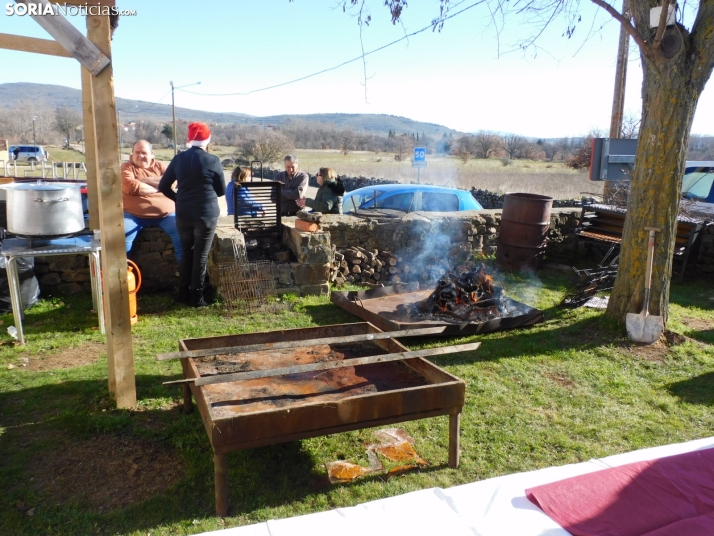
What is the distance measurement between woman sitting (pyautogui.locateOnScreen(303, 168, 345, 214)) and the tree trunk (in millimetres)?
4047

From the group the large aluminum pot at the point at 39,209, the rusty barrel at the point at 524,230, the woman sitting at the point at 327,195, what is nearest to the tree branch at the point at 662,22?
the rusty barrel at the point at 524,230

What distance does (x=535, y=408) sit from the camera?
4.27 meters

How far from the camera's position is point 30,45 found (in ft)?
14.2

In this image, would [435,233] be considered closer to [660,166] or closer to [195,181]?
[660,166]

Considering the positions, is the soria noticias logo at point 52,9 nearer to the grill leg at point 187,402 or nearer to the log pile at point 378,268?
the grill leg at point 187,402

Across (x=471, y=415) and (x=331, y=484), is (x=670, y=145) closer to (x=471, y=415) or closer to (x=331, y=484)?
(x=471, y=415)

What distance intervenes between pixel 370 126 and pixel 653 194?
124933 mm

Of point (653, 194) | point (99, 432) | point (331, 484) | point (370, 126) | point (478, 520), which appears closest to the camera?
point (478, 520)

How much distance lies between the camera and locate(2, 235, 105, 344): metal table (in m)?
5.10

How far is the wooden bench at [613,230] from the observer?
810 centimetres

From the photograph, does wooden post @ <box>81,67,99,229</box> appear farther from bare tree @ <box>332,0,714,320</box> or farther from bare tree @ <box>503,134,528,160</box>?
bare tree @ <box>503,134,528,160</box>

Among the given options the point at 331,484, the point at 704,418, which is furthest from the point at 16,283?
the point at 704,418

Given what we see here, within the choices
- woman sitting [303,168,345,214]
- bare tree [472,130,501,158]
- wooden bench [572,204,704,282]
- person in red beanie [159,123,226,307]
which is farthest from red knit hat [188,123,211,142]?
bare tree [472,130,501,158]

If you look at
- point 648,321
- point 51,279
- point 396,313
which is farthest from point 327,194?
point 648,321
